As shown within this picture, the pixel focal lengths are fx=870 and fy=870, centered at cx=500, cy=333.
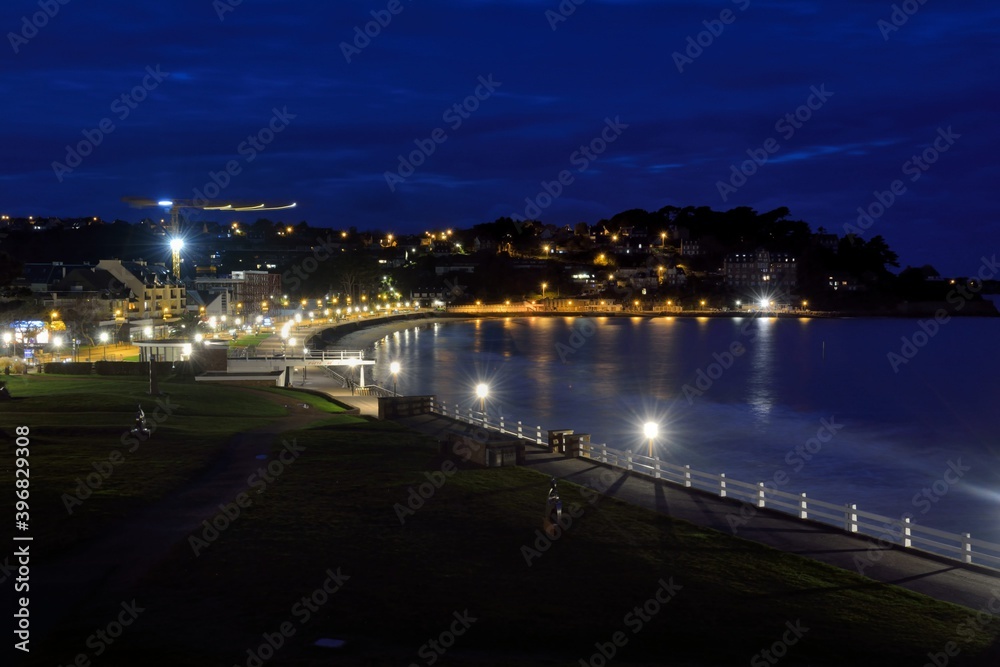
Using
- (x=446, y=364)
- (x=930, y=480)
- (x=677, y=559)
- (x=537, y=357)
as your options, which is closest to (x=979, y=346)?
(x=537, y=357)

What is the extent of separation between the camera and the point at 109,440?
23.1m

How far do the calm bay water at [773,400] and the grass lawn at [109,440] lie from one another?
21.7 m

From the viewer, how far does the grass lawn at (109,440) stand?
16.2 meters

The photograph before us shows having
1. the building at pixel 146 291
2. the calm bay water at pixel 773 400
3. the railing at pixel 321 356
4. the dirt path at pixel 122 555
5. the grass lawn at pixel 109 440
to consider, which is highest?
the building at pixel 146 291

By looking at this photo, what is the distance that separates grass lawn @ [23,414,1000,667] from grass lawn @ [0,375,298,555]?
2476 millimetres

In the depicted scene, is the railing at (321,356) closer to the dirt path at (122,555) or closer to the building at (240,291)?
the dirt path at (122,555)

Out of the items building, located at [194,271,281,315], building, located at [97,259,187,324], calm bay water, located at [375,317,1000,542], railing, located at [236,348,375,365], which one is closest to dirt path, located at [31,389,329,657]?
calm bay water, located at [375,317,1000,542]

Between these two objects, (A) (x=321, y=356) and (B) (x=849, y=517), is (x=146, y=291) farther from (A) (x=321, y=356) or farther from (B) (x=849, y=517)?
(B) (x=849, y=517)

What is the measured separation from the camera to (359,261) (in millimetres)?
177750

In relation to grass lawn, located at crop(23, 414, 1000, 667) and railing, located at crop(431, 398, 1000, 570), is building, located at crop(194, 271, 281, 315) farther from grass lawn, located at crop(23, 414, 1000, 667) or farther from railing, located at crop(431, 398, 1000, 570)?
grass lawn, located at crop(23, 414, 1000, 667)

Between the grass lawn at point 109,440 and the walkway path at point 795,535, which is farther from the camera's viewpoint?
the grass lawn at point 109,440

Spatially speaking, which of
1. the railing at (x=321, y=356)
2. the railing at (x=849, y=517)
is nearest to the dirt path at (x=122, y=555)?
the railing at (x=849, y=517)

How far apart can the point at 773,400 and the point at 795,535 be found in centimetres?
5510

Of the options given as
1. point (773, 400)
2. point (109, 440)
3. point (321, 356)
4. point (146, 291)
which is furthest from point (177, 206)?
point (109, 440)
